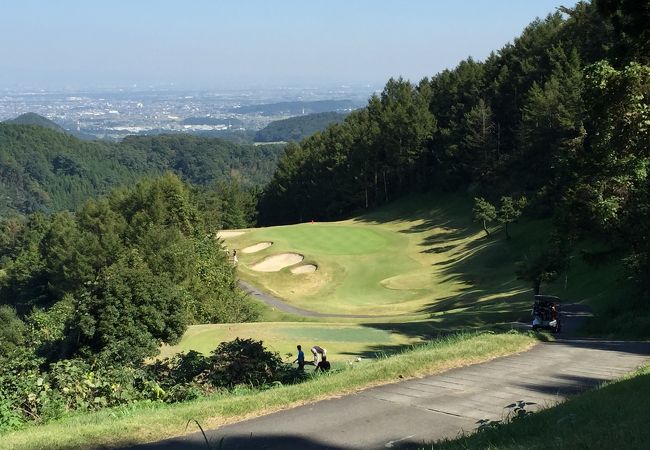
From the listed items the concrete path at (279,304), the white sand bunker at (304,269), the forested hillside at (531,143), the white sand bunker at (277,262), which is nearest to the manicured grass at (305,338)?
the forested hillside at (531,143)

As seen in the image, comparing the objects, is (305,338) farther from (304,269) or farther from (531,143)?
(531,143)

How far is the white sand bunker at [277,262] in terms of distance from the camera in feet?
160

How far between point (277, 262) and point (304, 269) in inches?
158

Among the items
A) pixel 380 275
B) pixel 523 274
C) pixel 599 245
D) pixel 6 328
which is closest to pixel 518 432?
pixel 523 274

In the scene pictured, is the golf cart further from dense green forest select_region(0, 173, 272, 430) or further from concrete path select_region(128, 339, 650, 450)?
dense green forest select_region(0, 173, 272, 430)

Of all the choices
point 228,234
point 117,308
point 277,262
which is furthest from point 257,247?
point 117,308

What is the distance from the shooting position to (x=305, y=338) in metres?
23.6

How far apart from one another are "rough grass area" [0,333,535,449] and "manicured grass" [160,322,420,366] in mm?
8418

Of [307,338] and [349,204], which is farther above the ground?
[307,338]

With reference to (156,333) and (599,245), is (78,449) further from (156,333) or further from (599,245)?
(599,245)

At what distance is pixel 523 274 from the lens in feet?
89.2

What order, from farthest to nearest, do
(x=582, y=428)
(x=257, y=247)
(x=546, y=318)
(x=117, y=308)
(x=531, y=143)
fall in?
(x=257, y=247) < (x=531, y=143) < (x=117, y=308) < (x=546, y=318) < (x=582, y=428)

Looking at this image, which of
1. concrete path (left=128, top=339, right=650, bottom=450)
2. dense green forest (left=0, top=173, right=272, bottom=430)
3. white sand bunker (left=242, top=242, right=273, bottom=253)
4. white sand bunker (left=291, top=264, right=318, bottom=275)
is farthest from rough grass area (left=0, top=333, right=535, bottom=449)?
white sand bunker (left=242, top=242, right=273, bottom=253)

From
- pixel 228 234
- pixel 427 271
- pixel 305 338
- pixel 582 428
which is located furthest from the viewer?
pixel 228 234
